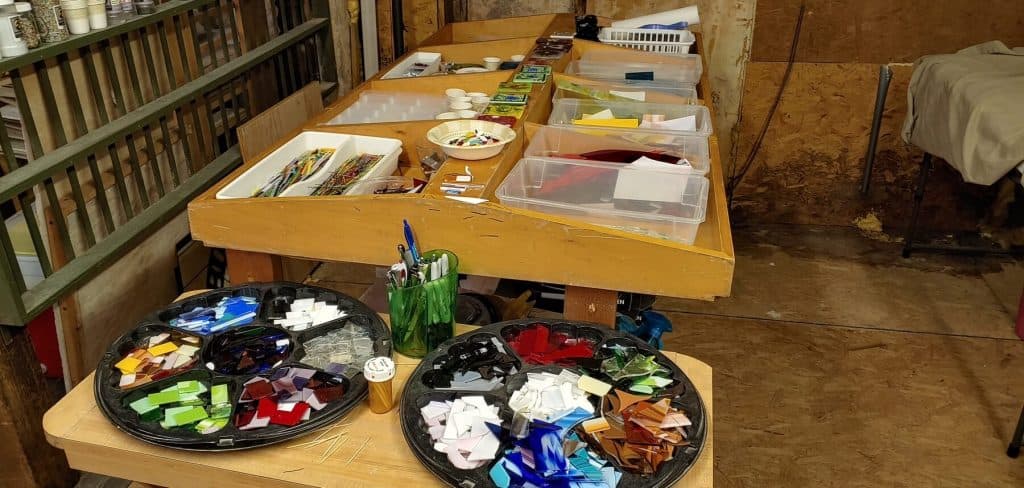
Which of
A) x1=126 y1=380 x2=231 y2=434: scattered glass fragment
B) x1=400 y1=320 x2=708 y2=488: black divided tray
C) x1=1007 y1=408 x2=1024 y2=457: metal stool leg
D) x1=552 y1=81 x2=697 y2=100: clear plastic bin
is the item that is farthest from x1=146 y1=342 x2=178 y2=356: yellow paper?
x1=1007 y1=408 x2=1024 y2=457: metal stool leg

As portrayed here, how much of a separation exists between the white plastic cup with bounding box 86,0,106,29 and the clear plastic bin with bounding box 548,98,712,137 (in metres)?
1.30

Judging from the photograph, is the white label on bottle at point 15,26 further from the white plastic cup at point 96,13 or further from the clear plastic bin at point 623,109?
the clear plastic bin at point 623,109

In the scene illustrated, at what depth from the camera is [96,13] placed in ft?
6.69

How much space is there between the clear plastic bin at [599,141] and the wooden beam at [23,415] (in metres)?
1.44

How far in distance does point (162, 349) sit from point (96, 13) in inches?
43.0

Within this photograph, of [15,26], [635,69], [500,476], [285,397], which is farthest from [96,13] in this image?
[635,69]

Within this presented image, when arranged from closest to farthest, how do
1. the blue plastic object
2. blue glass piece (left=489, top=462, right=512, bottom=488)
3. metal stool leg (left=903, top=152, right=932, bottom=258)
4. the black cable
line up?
blue glass piece (left=489, top=462, right=512, bottom=488), the blue plastic object, metal stool leg (left=903, top=152, right=932, bottom=258), the black cable

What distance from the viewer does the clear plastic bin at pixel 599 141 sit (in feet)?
7.16

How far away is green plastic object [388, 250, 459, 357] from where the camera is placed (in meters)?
1.51

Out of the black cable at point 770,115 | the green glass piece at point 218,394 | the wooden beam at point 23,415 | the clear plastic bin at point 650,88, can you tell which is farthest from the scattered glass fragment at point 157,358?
the black cable at point 770,115

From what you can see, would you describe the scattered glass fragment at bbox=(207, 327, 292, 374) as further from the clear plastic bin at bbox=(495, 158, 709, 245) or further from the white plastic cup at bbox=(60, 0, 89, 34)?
the white plastic cup at bbox=(60, 0, 89, 34)

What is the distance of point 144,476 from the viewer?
1.32m

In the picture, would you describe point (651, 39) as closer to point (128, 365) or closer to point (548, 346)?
point (548, 346)

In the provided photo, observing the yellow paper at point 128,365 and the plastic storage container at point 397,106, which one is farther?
the plastic storage container at point 397,106
